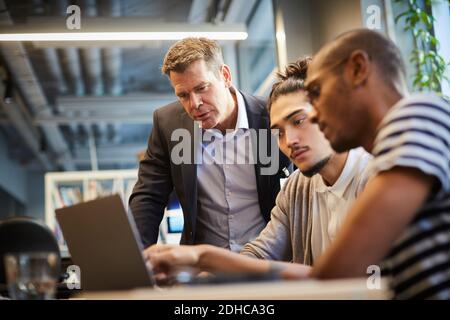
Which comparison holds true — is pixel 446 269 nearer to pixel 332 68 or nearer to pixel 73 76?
pixel 332 68

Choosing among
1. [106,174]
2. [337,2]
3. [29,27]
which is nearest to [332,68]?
[337,2]

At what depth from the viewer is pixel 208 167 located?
2.29 m

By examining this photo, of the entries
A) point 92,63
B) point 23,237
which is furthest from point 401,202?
point 92,63

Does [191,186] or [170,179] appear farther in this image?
[170,179]

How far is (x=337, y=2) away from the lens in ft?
12.0

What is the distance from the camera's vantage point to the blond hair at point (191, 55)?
2.10 meters

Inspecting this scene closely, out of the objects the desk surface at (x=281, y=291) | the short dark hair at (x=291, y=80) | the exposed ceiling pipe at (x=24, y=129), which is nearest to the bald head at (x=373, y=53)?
the desk surface at (x=281, y=291)

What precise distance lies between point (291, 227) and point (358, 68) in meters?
0.78

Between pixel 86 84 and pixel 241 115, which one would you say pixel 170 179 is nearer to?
pixel 241 115

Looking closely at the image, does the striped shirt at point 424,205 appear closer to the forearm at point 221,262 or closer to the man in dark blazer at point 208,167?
the forearm at point 221,262

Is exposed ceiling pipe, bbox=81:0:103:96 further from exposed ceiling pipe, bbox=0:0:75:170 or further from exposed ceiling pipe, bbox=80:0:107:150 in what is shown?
exposed ceiling pipe, bbox=0:0:75:170

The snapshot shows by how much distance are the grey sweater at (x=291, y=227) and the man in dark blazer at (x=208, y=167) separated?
0.34 meters

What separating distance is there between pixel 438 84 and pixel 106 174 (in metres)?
2.87

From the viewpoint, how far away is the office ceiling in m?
5.61
